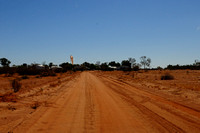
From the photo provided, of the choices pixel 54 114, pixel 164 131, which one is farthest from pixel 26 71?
pixel 164 131

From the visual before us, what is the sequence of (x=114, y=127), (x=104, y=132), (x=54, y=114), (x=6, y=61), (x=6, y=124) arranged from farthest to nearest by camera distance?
(x=6, y=61) < (x=54, y=114) < (x=6, y=124) < (x=114, y=127) < (x=104, y=132)

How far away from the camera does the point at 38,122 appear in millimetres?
6441

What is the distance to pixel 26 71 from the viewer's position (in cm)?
5788

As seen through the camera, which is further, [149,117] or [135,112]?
[135,112]

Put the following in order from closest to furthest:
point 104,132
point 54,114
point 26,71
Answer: point 104,132 → point 54,114 → point 26,71

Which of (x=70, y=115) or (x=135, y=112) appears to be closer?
(x=70, y=115)

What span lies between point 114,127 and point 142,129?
898 mm

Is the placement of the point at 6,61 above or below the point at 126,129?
above

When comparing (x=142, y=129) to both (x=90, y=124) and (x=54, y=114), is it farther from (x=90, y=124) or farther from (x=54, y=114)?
(x=54, y=114)

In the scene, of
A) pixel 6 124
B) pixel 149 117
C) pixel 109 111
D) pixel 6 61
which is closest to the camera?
pixel 6 124

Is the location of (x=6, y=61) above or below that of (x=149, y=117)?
above

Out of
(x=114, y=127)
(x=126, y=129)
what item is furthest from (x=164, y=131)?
(x=114, y=127)

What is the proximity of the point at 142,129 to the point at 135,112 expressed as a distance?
2333 mm

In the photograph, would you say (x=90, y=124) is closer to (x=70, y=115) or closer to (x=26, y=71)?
(x=70, y=115)
